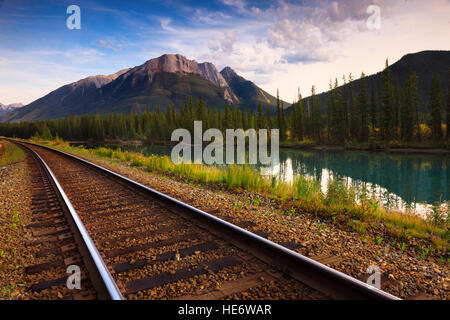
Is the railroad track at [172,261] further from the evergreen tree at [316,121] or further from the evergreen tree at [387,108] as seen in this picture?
the evergreen tree at [316,121]

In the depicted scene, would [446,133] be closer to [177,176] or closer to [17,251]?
[177,176]

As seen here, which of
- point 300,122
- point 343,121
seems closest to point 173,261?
point 343,121

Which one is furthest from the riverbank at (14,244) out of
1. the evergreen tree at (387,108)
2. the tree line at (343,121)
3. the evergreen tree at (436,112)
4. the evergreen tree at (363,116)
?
the evergreen tree at (363,116)

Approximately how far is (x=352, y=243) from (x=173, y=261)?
290 centimetres

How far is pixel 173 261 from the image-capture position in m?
3.34

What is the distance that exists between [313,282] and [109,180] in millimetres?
8745

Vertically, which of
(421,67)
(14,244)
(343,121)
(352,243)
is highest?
(421,67)

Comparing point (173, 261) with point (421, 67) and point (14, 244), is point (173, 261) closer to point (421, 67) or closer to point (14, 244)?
point (14, 244)

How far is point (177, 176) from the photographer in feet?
40.1

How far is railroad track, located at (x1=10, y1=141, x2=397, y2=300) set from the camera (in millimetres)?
2605

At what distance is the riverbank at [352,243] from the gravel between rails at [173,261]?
92cm

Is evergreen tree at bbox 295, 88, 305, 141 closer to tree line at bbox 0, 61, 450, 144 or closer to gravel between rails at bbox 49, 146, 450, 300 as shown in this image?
tree line at bbox 0, 61, 450, 144

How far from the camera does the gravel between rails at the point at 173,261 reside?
2658 millimetres
